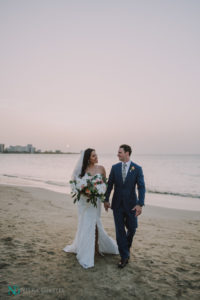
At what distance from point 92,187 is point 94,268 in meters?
1.58

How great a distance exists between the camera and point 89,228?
15.1ft

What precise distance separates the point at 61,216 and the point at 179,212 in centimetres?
602

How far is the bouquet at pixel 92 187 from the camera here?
4.43 metres

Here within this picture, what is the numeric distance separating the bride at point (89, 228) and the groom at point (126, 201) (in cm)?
47

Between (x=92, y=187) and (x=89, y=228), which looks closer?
(x=92, y=187)

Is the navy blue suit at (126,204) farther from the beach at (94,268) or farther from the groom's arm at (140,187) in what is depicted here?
the beach at (94,268)

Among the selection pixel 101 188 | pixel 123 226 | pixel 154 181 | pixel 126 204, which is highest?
pixel 101 188

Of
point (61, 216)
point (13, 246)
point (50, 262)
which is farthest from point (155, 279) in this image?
point (61, 216)

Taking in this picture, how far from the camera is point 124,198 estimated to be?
14.5 ft

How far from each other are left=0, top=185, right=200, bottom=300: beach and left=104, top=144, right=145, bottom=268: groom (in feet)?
1.61

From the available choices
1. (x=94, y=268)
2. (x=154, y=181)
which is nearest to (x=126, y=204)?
(x=94, y=268)

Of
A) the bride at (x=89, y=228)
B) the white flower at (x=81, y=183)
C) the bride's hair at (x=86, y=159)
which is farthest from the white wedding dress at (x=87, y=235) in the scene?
the bride's hair at (x=86, y=159)

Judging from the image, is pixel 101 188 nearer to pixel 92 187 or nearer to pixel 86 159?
pixel 92 187

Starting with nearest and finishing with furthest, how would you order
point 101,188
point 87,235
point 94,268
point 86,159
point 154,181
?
point 94,268, point 101,188, point 87,235, point 86,159, point 154,181
